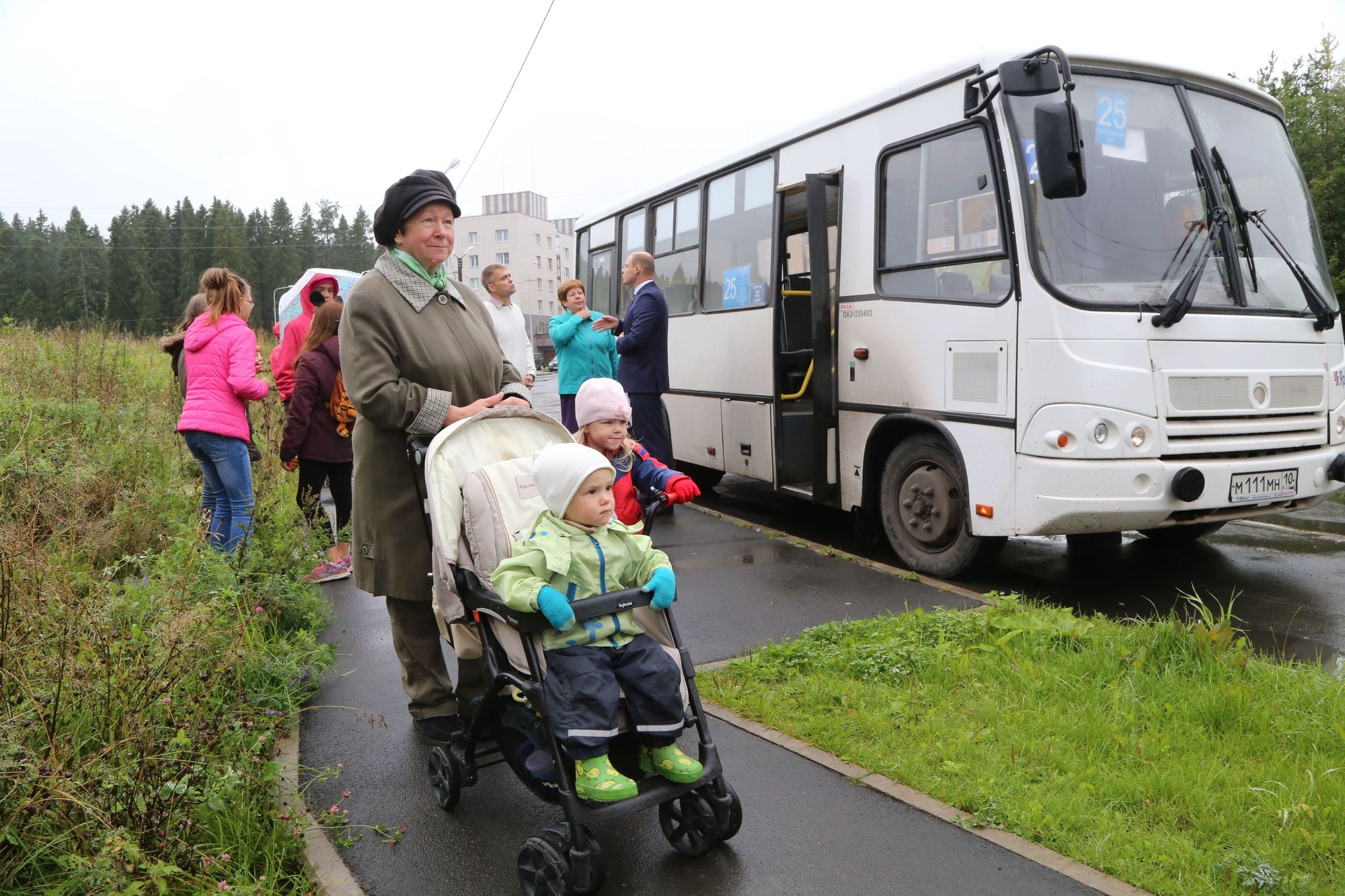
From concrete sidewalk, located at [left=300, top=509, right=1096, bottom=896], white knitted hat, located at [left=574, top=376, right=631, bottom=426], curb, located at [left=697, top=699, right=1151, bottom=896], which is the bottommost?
concrete sidewalk, located at [left=300, top=509, right=1096, bottom=896]

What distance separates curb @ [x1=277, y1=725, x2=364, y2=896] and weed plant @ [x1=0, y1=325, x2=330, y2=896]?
0.05 m

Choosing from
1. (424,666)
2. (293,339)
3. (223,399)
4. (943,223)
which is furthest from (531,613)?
(293,339)

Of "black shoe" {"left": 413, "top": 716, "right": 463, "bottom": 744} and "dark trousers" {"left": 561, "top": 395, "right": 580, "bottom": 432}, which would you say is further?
"dark trousers" {"left": 561, "top": 395, "right": 580, "bottom": 432}

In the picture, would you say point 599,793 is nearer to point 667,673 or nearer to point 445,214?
point 667,673

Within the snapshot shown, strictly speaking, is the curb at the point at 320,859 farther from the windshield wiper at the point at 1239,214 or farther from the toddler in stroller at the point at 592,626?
the windshield wiper at the point at 1239,214

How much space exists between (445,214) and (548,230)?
10236cm

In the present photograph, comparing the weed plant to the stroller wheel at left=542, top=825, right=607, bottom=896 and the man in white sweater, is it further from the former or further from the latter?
the man in white sweater

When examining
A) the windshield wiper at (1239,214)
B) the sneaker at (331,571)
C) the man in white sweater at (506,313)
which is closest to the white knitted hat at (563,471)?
the sneaker at (331,571)

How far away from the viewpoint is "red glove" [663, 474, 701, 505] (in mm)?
3686

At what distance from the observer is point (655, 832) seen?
3418mm

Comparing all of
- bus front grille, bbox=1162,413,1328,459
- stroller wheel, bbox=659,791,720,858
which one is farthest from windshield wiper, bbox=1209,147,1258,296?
stroller wheel, bbox=659,791,720,858

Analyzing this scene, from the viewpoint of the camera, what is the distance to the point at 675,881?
3.08m

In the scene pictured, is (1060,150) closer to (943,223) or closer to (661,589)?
(943,223)

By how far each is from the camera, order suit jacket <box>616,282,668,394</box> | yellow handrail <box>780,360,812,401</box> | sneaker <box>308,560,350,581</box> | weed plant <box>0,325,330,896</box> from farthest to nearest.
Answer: yellow handrail <box>780,360,812,401</box>
suit jacket <box>616,282,668,394</box>
sneaker <box>308,560,350,581</box>
weed plant <box>0,325,330,896</box>
